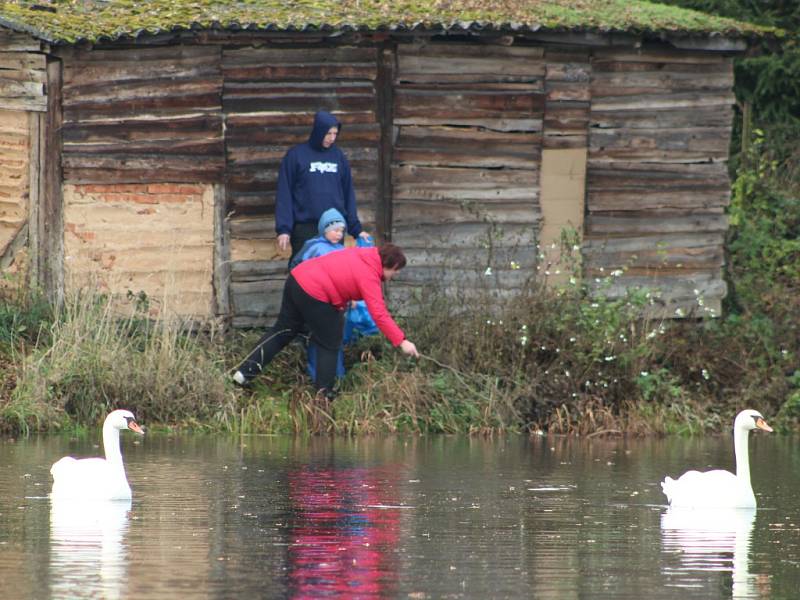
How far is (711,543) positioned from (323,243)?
8.00 metres

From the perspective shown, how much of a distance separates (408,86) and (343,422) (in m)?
4.31

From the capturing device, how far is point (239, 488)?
45.9ft

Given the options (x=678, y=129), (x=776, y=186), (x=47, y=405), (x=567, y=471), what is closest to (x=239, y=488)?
(x=567, y=471)

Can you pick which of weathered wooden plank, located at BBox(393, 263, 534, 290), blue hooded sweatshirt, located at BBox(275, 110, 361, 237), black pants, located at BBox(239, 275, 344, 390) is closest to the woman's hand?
black pants, located at BBox(239, 275, 344, 390)

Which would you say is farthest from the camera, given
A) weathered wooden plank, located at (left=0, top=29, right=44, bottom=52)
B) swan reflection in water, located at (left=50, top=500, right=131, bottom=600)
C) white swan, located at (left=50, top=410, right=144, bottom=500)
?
weathered wooden plank, located at (left=0, top=29, right=44, bottom=52)

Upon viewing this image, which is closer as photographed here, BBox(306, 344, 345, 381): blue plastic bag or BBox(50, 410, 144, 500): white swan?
BBox(50, 410, 144, 500): white swan

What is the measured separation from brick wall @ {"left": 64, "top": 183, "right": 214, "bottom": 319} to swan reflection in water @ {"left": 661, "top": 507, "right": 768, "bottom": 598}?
26.2ft

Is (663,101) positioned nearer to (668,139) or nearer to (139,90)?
(668,139)

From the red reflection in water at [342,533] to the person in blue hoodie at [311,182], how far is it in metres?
4.91

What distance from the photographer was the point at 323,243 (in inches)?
750

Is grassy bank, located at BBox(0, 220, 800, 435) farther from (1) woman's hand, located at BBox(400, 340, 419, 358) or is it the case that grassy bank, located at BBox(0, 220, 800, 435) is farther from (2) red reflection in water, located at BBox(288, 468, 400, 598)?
(2) red reflection in water, located at BBox(288, 468, 400, 598)

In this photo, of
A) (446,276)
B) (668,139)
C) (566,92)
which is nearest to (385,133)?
(446,276)

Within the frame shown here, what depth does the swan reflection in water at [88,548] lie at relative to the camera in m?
9.58

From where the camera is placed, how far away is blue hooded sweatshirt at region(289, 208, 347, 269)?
19000mm
